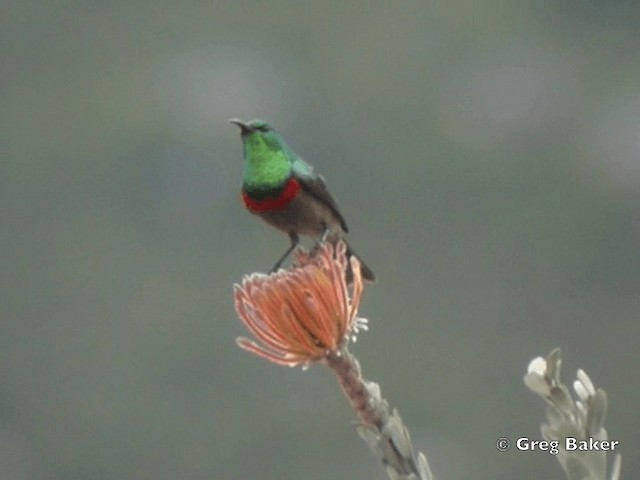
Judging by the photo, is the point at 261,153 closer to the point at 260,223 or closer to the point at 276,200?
the point at 276,200

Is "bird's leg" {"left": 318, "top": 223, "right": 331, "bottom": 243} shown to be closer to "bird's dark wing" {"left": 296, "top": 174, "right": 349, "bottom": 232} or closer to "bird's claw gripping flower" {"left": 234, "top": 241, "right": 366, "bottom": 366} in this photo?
"bird's dark wing" {"left": 296, "top": 174, "right": 349, "bottom": 232}

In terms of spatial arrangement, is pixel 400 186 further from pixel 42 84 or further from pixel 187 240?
pixel 42 84

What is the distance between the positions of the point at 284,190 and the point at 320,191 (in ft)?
0.19

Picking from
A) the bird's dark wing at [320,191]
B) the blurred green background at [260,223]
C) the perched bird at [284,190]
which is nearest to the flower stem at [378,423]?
the perched bird at [284,190]

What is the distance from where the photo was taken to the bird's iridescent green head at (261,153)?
1323 mm

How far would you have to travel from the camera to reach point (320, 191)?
4.62 feet

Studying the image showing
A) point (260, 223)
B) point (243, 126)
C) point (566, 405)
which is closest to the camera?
point (566, 405)

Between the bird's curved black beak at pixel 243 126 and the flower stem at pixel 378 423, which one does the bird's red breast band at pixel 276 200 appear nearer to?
the bird's curved black beak at pixel 243 126

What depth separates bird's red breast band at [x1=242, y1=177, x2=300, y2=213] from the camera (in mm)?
1331

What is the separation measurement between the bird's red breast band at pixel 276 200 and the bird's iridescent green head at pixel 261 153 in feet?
0.04

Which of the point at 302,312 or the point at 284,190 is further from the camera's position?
the point at 284,190

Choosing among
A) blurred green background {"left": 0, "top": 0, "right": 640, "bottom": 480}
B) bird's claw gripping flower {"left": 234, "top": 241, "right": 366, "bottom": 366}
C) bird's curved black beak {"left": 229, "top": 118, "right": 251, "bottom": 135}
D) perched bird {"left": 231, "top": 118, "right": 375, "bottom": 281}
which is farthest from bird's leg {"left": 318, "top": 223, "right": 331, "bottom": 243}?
blurred green background {"left": 0, "top": 0, "right": 640, "bottom": 480}

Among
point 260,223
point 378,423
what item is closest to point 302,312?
point 378,423

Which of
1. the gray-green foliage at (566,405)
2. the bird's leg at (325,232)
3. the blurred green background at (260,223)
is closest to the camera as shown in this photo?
the gray-green foliage at (566,405)
